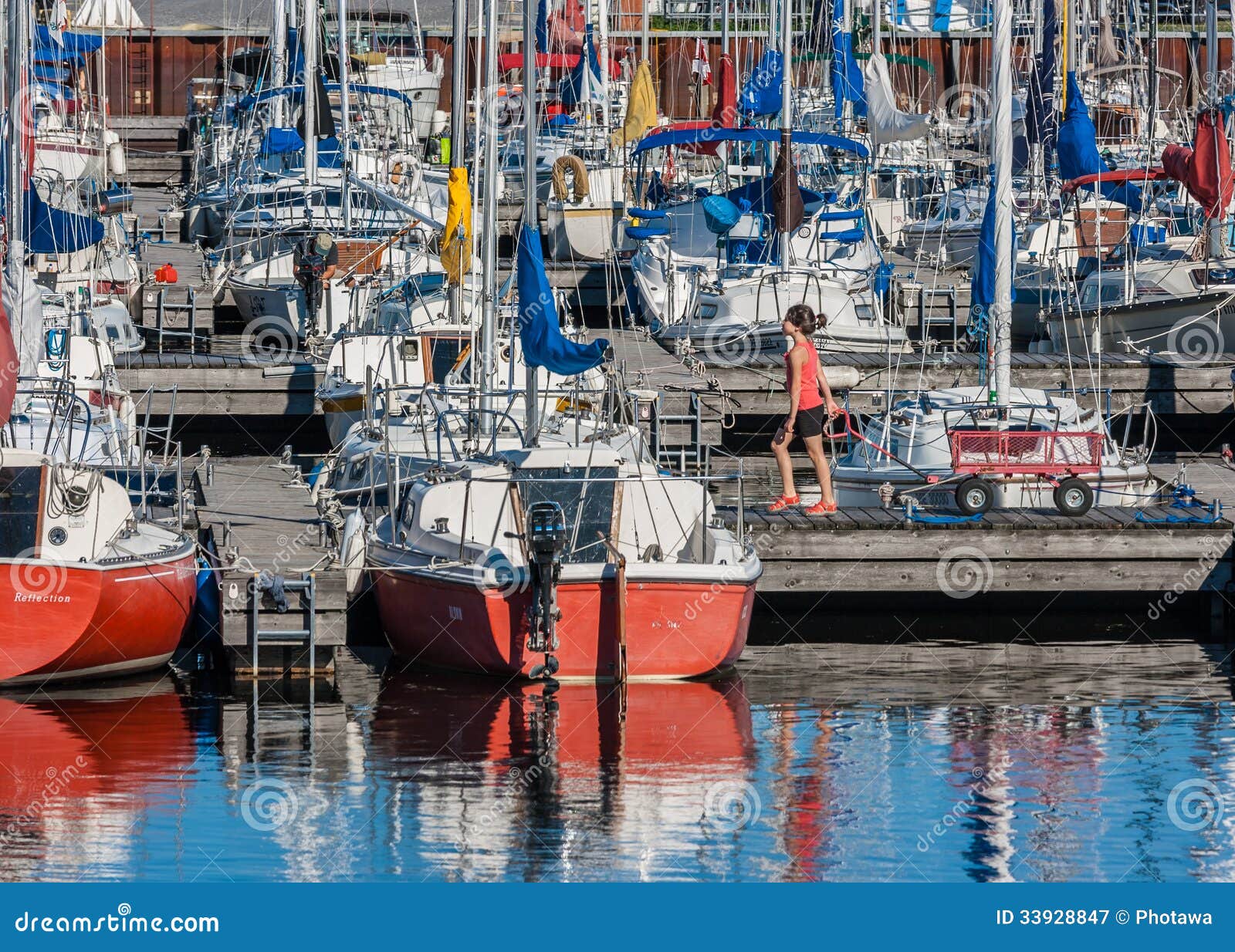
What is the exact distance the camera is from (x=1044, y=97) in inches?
1293

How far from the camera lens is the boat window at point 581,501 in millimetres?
15414

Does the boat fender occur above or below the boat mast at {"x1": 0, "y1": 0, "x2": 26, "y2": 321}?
below

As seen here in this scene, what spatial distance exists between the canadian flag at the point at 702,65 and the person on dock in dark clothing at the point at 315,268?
54.6 feet

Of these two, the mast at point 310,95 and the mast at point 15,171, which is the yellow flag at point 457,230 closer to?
the mast at point 15,171

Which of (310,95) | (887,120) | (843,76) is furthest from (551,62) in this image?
(887,120)

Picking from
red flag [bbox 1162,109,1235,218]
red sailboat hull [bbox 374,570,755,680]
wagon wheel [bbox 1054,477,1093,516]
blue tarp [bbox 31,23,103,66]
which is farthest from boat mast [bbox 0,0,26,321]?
blue tarp [bbox 31,23,103,66]

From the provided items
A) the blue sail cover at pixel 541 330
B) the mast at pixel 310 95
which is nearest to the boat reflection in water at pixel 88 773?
the blue sail cover at pixel 541 330

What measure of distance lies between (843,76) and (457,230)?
16660 mm

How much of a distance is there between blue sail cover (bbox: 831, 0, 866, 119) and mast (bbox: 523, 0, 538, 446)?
20.5 metres

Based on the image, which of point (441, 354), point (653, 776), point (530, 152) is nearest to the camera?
point (653, 776)

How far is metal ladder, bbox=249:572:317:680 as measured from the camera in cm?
1531

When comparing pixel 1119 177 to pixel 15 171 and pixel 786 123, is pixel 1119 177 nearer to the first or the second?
pixel 786 123

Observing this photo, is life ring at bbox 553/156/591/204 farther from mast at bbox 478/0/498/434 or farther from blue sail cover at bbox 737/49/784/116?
mast at bbox 478/0/498/434

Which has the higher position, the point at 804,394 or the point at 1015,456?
the point at 804,394
